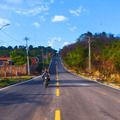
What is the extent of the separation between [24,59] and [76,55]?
14.6 meters

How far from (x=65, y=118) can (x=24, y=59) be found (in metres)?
91.8

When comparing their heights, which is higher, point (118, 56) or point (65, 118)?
point (118, 56)

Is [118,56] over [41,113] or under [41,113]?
over

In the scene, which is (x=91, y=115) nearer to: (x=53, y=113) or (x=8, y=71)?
(x=53, y=113)

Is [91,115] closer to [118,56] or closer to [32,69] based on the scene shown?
[118,56]

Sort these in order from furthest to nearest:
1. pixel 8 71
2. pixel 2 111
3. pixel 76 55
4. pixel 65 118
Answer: pixel 76 55
pixel 8 71
pixel 2 111
pixel 65 118

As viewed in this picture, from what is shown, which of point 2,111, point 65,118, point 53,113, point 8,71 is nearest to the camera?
point 65,118

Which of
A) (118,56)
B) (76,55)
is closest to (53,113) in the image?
(118,56)

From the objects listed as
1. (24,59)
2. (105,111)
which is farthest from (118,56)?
(24,59)

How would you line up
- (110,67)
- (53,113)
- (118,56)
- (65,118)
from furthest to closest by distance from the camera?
1. (110,67)
2. (118,56)
3. (53,113)
4. (65,118)

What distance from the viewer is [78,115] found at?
12203 mm

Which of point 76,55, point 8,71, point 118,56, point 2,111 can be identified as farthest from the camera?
point 76,55

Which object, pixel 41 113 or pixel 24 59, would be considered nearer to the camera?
pixel 41 113

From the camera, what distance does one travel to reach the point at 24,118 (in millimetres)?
11711
